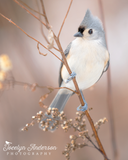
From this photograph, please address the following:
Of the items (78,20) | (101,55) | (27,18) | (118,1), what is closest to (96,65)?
(101,55)

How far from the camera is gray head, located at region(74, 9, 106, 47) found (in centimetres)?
64

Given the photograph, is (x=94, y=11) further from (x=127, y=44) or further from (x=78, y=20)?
(x=127, y=44)

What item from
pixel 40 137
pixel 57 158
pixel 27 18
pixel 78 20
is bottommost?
pixel 57 158

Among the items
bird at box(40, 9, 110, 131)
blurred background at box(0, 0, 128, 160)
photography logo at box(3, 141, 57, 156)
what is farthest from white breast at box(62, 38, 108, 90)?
photography logo at box(3, 141, 57, 156)

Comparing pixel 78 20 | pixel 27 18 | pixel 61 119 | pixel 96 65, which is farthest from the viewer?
pixel 27 18

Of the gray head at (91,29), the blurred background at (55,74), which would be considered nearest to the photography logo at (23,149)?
the blurred background at (55,74)

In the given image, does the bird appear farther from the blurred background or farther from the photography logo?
the photography logo

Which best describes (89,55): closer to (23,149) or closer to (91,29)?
(91,29)

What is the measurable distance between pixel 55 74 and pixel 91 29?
0.37 m

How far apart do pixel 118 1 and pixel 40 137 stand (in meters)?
0.82

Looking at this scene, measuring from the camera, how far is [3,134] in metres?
0.81

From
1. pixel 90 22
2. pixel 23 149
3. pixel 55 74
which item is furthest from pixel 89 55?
pixel 23 149

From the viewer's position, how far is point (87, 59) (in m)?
0.70

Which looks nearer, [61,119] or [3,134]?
[61,119]
